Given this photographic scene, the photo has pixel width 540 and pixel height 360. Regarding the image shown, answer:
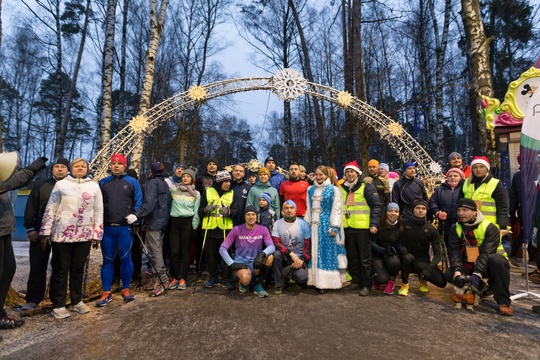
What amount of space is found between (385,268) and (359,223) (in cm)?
71

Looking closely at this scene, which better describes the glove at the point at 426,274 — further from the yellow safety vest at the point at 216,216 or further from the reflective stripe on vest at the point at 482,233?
the yellow safety vest at the point at 216,216

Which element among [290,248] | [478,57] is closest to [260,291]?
[290,248]

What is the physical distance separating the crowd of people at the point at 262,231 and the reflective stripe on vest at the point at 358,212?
0.01m

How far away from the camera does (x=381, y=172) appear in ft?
20.9

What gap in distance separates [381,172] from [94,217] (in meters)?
4.73

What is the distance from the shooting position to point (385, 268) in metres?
4.70

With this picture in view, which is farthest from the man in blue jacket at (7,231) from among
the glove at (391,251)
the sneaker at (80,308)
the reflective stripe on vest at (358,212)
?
the glove at (391,251)

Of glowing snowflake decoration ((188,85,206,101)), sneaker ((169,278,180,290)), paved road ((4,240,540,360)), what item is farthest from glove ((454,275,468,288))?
glowing snowflake decoration ((188,85,206,101))

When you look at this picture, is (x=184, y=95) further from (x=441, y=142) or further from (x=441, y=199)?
(x=441, y=142)

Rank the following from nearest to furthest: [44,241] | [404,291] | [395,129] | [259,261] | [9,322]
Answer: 1. [9,322]
2. [44,241]
3. [259,261]
4. [404,291]
5. [395,129]

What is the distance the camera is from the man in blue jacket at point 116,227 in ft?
14.0

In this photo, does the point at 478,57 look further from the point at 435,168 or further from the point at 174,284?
the point at 174,284

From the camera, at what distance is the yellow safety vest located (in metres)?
4.97

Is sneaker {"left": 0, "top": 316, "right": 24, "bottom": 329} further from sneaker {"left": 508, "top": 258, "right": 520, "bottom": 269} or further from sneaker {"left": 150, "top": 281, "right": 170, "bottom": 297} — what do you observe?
sneaker {"left": 508, "top": 258, "right": 520, "bottom": 269}
